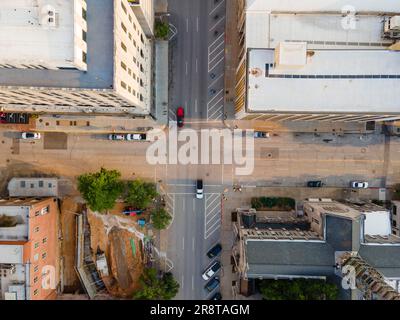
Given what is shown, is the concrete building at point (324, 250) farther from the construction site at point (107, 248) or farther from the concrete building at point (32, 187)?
the concrete building at point (32, 187)

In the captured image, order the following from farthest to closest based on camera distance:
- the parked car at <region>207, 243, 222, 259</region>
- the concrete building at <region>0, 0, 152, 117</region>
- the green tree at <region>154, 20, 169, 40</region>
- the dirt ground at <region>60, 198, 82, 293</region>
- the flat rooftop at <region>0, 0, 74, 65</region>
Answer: the dirt ground at <region>60, 198, 82, 293</region> < the parked car at <region>207, 243, 222, 259</region> < the green tree at <region>154, 20, 169, 40</region> < the concrete building at <region>0, 0, 152, 117</region> < the flat rooftop at <region>0, 0, 74, 65</region>

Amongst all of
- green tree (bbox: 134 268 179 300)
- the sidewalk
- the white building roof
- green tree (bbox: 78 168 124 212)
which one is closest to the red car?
the sidewalk

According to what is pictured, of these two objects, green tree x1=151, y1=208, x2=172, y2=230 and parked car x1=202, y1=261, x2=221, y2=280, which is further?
parked car x1=202, y1=261, x2=221, y2=280

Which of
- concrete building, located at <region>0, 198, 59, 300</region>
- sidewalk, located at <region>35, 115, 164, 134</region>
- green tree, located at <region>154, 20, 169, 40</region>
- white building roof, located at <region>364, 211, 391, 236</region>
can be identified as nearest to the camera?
concrete building, located at <region>0, 198, 59, 300</region>

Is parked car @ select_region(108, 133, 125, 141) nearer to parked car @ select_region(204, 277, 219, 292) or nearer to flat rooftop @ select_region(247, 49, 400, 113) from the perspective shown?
flat rooftop @ select_region(247, 49, 400, 113)

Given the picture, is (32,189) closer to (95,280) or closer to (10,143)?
(10,143)

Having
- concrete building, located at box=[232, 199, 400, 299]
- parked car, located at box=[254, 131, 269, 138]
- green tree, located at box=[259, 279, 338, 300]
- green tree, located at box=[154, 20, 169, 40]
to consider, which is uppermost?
green tree, located at box=[154, 20, 169, 40]

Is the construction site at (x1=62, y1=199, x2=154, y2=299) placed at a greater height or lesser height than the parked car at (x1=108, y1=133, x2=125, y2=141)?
lesser

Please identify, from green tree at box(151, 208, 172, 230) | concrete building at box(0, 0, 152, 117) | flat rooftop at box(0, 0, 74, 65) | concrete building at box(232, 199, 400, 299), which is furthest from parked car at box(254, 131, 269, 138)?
flat rooftop at box(0, 0, 74, 65)
